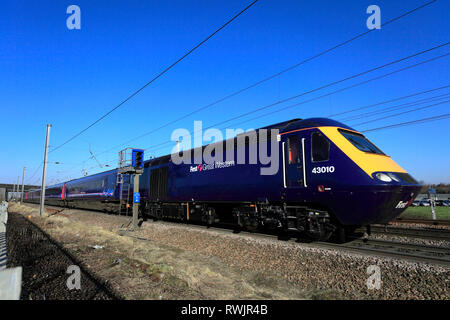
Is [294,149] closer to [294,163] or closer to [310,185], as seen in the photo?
[294,163]

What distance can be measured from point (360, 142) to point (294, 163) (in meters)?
2.05

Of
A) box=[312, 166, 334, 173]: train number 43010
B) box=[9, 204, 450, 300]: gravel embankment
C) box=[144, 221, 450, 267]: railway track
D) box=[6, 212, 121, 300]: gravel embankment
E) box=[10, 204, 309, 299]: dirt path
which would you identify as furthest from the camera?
Answer: box=[312, 166, 334, 173]: train number 43010

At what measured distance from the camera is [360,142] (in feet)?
26.1

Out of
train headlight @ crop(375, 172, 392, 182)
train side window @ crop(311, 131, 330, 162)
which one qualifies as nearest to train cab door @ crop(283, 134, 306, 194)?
train side window @ crop(311, 131, 330, 162)

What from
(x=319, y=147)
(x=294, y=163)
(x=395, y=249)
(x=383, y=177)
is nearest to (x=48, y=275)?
(x=294, y=163)

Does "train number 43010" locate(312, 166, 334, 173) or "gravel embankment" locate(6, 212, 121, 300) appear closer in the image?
"gravel embankment" locate(6, 212, 121, 300)

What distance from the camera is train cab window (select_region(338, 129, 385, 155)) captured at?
7.64 meters

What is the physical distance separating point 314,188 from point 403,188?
2181mm

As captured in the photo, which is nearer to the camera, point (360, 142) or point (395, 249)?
point (395, 249)

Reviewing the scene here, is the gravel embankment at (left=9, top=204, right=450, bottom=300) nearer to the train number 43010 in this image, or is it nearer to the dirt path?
the dirt path

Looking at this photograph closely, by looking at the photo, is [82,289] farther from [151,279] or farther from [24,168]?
[24,168]

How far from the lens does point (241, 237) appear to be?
924 centimetres

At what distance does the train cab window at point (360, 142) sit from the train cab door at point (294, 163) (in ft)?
4.11
